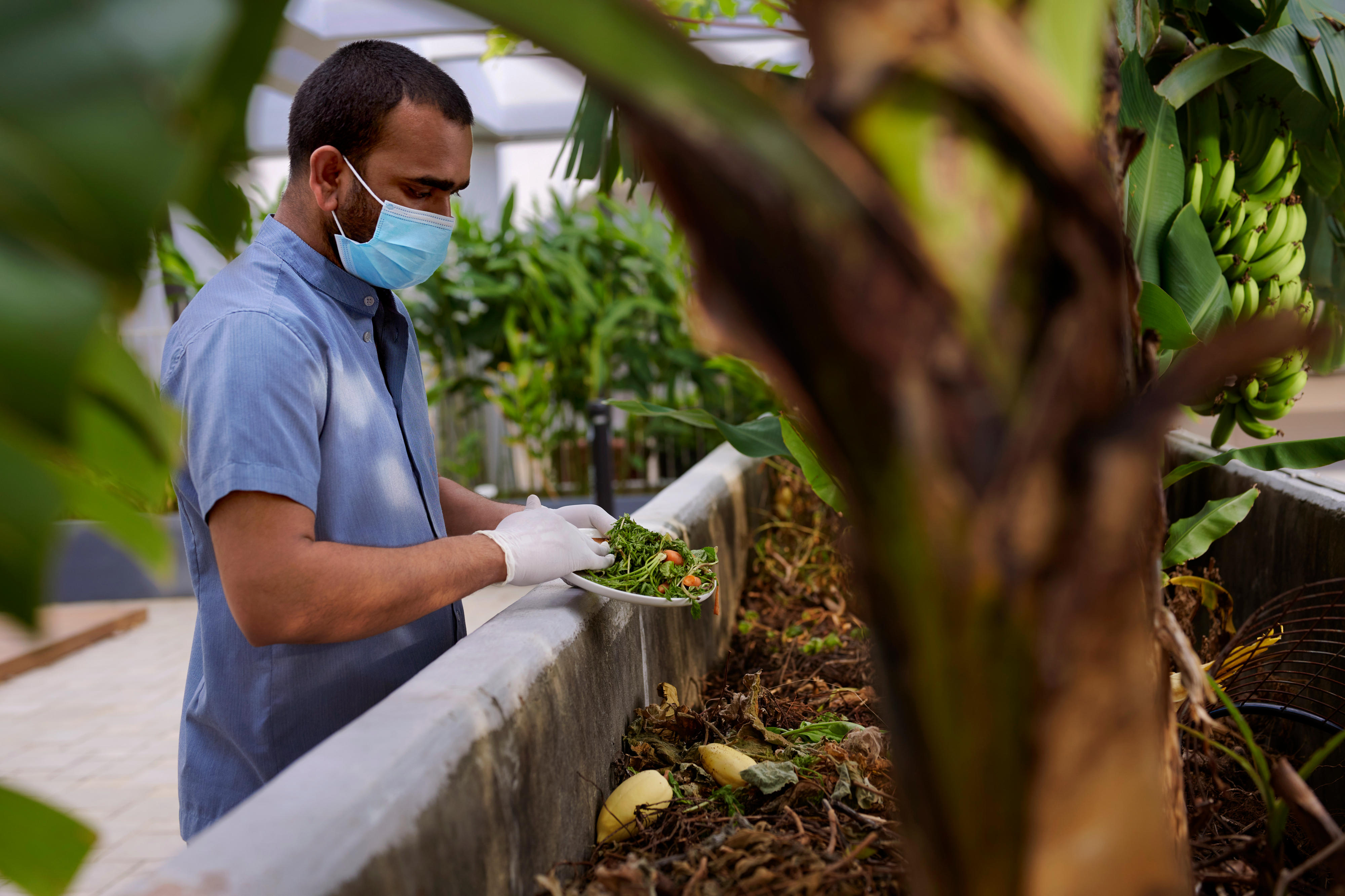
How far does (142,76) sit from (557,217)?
21.9ft

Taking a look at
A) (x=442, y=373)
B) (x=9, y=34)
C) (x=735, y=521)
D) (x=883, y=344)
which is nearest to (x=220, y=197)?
(x=9, y=34)

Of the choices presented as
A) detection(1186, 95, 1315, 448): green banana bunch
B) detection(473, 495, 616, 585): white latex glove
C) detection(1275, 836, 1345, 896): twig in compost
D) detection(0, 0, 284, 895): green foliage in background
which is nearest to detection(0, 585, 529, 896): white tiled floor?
detection(473, 495, 616, 585): white latex glove

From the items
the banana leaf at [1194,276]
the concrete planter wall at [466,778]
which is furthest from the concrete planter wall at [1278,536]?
the concrete planter wall at [466,778]

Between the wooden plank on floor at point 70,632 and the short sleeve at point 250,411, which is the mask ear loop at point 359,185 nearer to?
the short sleeve at point 250,411

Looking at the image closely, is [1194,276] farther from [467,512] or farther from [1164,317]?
[467,512]

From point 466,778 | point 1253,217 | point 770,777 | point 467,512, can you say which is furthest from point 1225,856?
A: point 1253,217

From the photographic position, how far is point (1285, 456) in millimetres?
1740

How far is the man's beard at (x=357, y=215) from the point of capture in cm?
167

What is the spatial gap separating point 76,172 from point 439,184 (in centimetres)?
149

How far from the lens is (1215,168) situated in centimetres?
227

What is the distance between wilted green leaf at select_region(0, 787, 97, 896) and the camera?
48 cm

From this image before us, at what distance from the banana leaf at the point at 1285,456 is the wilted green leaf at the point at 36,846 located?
1.59 meters

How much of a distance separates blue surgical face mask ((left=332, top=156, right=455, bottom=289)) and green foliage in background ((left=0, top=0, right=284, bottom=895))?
140 centimetres

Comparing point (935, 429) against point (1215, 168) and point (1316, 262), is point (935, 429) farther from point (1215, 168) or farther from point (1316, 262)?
point (1316, 262)
